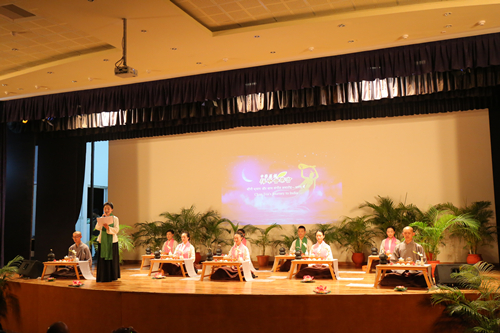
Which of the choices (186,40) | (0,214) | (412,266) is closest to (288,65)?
(186,40)

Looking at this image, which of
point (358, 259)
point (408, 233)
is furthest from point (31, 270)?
point (358, 259)

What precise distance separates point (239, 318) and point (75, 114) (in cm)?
690

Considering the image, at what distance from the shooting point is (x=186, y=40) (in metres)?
7.15

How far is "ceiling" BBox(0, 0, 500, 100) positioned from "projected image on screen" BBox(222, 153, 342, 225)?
3310 mm

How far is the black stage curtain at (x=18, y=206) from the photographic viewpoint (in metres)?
11.8

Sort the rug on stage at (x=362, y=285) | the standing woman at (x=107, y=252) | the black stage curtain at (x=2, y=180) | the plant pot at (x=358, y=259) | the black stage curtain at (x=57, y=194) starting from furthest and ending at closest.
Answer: the black stage curtain at (x=57, y=194) → the black stage curtain at (x=2, y=180) → the plant pot at (x=358, y=259) → the standing woman at (x=107, y=252) → the rug on stage at (x=362, y=285)

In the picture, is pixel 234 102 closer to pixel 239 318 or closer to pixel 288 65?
pixel 288 65

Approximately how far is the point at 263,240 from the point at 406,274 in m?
4.85

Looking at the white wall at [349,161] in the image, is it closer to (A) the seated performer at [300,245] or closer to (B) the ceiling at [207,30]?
(A) the seated performer at [300,245]

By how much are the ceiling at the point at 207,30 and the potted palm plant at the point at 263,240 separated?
13.9 feet

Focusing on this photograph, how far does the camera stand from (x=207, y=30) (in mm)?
6820

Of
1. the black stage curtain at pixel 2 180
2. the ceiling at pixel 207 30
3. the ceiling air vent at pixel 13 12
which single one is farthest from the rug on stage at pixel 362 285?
the black stage curtain at pixel 2 180

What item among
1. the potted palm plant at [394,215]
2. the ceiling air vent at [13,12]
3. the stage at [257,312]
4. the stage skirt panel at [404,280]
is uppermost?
the ceiling air vent at [13,12]

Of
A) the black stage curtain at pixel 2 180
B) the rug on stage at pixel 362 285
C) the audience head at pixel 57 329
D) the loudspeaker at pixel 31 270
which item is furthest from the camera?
the black stage curtain at pixel 2 180
